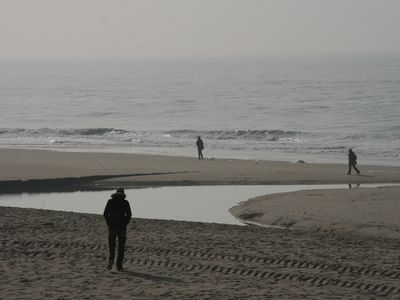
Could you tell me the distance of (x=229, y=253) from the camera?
49.1 ft

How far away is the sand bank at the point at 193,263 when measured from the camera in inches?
482

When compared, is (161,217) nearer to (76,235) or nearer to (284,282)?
(76,235)

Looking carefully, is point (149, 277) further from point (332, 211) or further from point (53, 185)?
point (53, 185)

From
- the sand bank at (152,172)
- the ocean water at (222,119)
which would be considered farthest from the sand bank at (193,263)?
the ocean water at (222,119)

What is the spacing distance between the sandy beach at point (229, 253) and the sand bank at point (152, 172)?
1.87 metres

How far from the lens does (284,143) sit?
168 ft

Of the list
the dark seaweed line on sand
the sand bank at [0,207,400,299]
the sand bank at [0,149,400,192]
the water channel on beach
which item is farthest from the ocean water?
the sand bank at [0,207,400,299]

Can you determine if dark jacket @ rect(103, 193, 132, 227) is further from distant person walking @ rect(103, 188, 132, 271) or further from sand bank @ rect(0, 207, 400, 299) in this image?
sand bank @ rect(0, 207, 400, 299)

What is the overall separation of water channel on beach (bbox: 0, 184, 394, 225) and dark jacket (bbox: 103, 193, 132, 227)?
7.15m

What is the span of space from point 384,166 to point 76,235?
21.0m

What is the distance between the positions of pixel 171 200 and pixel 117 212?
1077cm

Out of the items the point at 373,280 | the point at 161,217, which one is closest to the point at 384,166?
the point at 161,217

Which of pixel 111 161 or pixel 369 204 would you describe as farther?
pixel 111 161

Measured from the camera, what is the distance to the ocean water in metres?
47.9
